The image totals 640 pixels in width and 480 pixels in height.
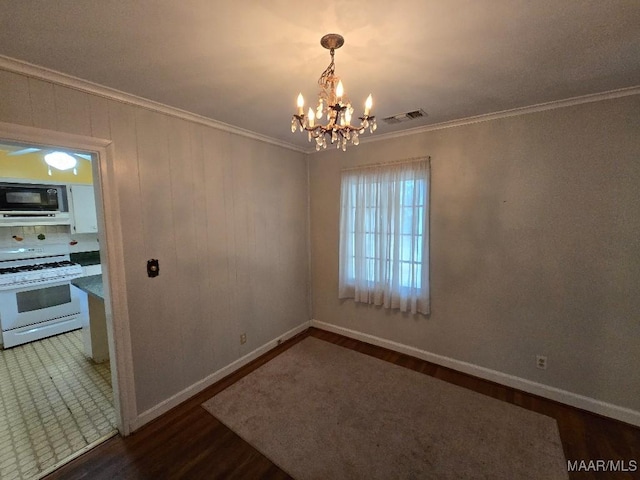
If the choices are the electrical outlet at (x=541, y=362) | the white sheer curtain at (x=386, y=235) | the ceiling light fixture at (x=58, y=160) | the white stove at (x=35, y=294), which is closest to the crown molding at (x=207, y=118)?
the white sheer curtain at (x=386, y=235)

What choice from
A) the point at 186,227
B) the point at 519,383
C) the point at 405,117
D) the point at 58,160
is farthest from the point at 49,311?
Answer: the point at 519,383

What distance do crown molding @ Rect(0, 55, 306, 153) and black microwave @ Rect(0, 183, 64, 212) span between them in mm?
2991

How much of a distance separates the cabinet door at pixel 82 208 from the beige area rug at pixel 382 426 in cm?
357

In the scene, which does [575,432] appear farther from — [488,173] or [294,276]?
[294,276]

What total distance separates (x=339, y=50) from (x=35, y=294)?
4.66 meters

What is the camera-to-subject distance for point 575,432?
195cm

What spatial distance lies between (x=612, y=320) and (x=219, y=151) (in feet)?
11.8

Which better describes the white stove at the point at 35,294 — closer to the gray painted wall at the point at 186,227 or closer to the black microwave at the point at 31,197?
the black microwave at the point at 31,197

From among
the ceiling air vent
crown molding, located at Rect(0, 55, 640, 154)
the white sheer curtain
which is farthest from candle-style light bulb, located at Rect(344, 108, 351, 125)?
the white sheer curtain

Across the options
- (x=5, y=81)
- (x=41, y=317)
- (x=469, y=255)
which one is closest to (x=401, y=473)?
(x=469, y=255)

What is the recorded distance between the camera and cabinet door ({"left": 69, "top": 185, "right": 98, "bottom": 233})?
395cm

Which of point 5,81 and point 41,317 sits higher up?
point 5,81

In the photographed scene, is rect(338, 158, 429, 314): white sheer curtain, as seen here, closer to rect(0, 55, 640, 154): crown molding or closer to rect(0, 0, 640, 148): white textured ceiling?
rect(0, 55, 640, 154): crown molding

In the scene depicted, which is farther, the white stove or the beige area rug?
the white stove
